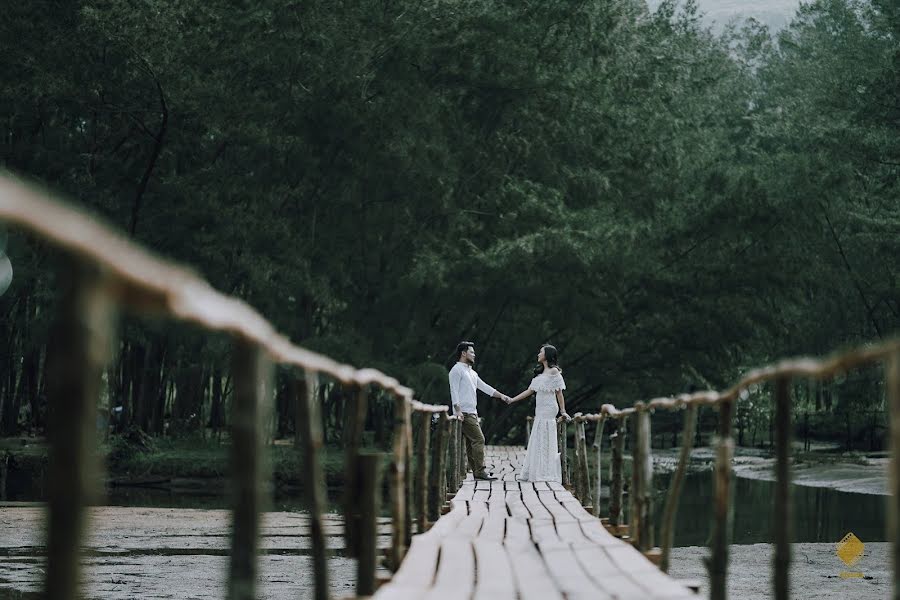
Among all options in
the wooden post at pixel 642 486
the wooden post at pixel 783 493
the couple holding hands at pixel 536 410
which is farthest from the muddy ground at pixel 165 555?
the wooden post at pixel 783 493

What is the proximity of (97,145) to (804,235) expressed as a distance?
15.9 m

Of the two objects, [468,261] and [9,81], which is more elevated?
[9,81]

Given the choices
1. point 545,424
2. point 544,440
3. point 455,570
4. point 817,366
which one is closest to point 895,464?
point 817,366

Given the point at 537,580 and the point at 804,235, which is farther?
the point at 804,235

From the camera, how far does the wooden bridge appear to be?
8.31 ft

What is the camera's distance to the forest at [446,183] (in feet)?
86.9

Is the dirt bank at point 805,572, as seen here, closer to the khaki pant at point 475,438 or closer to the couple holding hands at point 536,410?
the couple holding hands at point 536,410

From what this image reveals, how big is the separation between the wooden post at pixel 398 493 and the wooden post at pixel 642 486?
169 centimetres

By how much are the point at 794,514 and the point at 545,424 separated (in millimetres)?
9748

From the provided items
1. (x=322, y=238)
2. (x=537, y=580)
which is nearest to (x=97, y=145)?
(x=322, y=238)

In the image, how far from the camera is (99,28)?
2475 centimetres

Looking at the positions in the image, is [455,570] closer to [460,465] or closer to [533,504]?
[533,504]

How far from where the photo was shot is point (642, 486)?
829 cm

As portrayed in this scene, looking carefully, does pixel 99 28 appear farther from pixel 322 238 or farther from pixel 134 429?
pixel 134 429
